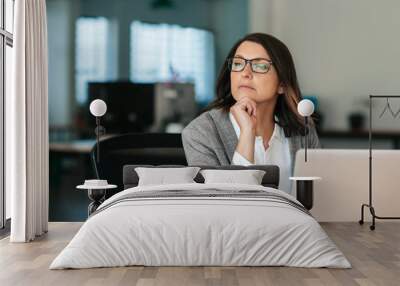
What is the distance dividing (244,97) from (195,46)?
82 cm

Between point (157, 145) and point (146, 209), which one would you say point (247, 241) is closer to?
point (146, 209)

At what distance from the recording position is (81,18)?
7.01m

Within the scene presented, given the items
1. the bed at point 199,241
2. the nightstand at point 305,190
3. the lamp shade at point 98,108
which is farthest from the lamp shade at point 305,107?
the bed at point 199,241

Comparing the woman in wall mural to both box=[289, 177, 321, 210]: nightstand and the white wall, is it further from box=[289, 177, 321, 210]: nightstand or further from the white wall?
box=[289, 177, 321, 210]: nightstand

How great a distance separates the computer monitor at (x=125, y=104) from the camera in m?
6.87

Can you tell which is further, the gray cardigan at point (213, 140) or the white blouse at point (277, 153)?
the white blouse at point (277, 153)

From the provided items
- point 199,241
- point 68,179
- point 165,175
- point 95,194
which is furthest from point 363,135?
point 199,241

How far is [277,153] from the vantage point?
6617mm

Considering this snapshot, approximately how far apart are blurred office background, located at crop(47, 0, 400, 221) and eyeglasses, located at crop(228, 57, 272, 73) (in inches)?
7.4

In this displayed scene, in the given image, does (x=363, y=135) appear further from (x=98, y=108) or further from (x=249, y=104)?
(x=98, y=108)

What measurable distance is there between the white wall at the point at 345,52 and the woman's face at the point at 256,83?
37cm

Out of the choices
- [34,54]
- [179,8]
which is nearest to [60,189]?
[34,54]

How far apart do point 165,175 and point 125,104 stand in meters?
1.30

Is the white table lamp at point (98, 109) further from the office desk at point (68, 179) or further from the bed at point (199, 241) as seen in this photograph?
the bed at point (199, 241)
